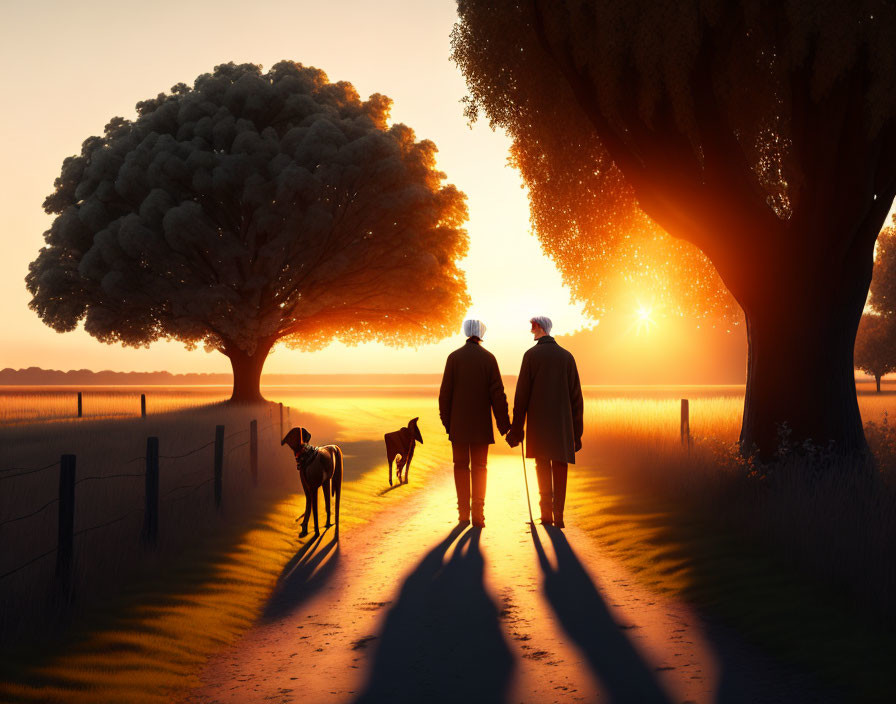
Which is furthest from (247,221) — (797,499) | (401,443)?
(797,499)

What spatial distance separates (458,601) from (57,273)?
28.0 metres

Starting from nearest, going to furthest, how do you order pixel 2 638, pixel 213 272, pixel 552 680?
pixel 552 680 < pixel 2 638 < pixel 213 272

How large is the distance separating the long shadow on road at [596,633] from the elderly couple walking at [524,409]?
157 cm

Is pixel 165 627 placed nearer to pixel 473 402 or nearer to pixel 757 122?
pixel 473 402

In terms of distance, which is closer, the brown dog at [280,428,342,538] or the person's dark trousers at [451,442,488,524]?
the brown dog at [280,428,342,538]

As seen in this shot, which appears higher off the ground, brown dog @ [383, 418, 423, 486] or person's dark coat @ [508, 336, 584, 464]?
person's dark coat @ [508, 336, 584, 464]

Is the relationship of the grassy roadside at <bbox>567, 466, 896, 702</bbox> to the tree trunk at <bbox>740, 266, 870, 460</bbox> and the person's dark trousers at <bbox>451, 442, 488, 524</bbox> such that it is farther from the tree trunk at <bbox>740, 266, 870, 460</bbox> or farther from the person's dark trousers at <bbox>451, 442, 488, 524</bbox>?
the tree trunk at <bbox>740, 266, 870, 460</bbox>

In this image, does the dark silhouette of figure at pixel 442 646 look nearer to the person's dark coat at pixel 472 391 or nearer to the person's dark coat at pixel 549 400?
the person's dark coat at pixel 549 400

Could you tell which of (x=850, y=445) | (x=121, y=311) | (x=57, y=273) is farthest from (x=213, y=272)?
(x=850, y=445)

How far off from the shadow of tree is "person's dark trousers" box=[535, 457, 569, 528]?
2866 mm

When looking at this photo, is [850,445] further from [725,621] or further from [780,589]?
[725,621]

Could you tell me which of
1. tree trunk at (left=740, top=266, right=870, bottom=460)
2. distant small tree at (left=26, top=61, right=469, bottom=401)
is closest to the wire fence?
tree trunk at (left=740, top=266, right=870, bottom=460)

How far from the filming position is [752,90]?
45.0 ft

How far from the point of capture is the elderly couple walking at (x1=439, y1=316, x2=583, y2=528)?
34.2 feet
